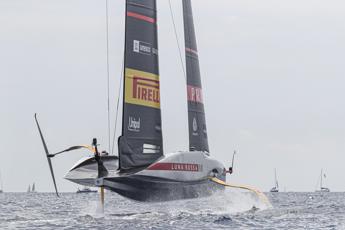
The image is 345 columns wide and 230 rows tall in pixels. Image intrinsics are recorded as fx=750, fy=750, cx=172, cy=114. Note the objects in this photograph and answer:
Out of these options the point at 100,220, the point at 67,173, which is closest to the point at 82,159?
the point at 67,173

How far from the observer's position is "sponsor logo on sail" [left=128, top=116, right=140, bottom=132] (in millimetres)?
26688

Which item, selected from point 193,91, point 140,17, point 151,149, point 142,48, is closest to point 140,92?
point 142,48

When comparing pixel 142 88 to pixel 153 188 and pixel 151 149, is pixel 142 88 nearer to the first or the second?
pixel 151 149

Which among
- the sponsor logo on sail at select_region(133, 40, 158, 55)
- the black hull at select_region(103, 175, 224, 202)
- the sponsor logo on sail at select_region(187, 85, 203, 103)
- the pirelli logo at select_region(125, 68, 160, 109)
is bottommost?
the black hull at select_region(103, 175, 224, 202)

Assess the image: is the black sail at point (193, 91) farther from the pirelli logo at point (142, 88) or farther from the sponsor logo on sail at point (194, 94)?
the pirelli logo at point (142, 88)

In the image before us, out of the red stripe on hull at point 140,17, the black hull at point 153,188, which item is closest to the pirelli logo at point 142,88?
the red stripe on hull at point 140,17

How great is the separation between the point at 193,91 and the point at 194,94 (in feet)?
0.45

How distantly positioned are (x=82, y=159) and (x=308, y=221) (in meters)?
8.73

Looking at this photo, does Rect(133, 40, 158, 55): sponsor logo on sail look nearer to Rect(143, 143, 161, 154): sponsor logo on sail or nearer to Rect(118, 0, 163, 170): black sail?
Rect(118, 0, 163, 170): black sail

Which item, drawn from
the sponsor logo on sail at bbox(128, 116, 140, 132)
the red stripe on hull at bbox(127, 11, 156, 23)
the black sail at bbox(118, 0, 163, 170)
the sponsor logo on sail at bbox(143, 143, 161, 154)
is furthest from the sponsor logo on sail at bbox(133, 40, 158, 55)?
the sponsor logo on sail at bbox(143, 143, 161, 154)

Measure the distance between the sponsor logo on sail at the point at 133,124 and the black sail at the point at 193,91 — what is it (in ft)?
15.3

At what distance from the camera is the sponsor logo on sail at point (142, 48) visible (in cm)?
2708

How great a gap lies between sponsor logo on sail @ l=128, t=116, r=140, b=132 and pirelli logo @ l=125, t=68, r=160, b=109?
0.61 m

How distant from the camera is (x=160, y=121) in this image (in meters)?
28.0
